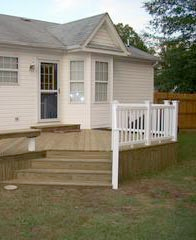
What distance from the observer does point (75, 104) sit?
12.9 metres

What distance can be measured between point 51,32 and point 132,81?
3.57 meters

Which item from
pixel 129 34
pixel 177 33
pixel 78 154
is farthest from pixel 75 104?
pixel 129 34

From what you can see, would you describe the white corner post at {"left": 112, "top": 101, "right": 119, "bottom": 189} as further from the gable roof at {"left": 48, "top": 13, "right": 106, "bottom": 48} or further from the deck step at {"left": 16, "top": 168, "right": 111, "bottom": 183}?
the gable roof at {"left": 48, "top": 13, "right": 106, "bottom": 48}

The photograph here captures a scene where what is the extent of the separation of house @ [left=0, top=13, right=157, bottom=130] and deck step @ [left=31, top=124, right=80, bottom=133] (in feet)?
0.83

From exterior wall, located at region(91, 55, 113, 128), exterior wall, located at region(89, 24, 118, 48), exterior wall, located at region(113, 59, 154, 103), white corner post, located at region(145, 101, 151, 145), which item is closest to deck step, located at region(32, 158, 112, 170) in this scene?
white corner post, located at region(145, 101, 151, 145)

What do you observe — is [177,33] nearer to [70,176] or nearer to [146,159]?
[146,159]

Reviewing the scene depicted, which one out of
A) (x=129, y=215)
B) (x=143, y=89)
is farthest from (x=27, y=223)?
(x=143, y=89)

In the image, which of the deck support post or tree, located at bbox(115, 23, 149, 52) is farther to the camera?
tree, located at bbox(115, 23, 149, 52)

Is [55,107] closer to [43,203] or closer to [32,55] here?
[32,55]

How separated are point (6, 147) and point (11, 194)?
6.75 ft

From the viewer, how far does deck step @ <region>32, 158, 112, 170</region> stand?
25.2 ft

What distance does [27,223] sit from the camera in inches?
201

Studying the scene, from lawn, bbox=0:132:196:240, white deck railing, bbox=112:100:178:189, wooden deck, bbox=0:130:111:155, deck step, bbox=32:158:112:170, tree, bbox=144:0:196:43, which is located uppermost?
tree, bbox=144:0:196:43

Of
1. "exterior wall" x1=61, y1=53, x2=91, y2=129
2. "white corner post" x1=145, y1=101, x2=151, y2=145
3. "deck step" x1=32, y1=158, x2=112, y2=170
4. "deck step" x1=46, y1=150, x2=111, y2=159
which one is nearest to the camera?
"deck step" x1=32, y1=158, x2=112, y2=170
